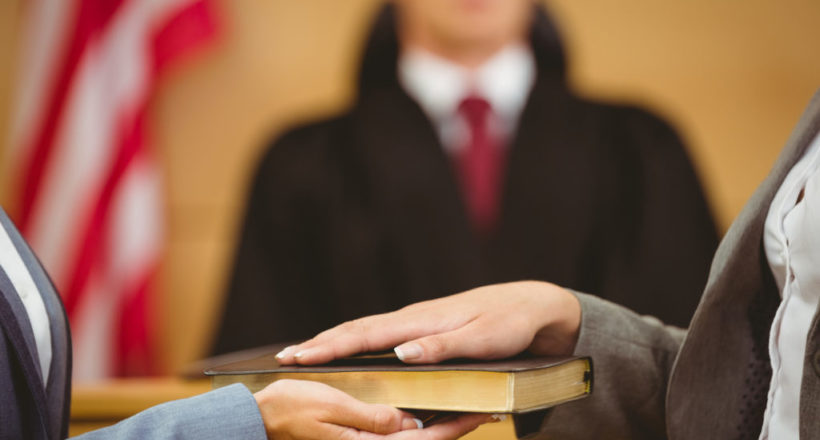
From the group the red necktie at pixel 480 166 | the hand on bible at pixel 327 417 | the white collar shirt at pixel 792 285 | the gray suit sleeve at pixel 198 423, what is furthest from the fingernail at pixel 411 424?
the red necktie at pixel 480 166

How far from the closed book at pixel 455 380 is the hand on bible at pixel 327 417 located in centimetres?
2

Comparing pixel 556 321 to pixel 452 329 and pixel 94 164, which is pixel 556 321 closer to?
pixel 452 329

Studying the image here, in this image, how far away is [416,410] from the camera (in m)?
0.66

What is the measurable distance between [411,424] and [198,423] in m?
0.15

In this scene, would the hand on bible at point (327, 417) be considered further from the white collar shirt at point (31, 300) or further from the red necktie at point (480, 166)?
the red necktie at point (480, 166)

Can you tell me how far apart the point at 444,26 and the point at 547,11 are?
385 millimetres

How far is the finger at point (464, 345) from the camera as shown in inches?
25.5

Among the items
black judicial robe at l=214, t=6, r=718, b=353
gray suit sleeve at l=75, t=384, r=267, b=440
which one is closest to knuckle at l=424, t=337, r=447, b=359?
gray suit sleeve at l=75, t=384, r=267, b=440

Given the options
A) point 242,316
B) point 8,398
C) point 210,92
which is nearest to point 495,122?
point 242,316

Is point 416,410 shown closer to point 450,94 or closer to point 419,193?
point 419,193

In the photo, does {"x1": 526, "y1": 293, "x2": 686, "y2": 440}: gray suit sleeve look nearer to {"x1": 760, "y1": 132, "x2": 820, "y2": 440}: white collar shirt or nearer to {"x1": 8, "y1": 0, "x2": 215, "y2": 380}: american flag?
{"x1": 760, "y1": 132, "x2": 820, "y2": 440}: white collar shirt

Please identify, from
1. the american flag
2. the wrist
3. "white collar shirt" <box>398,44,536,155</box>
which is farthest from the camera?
the american flag

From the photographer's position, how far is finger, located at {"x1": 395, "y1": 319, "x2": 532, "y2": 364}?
65cm

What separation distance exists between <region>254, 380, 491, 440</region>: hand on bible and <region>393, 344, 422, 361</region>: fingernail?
39mm
